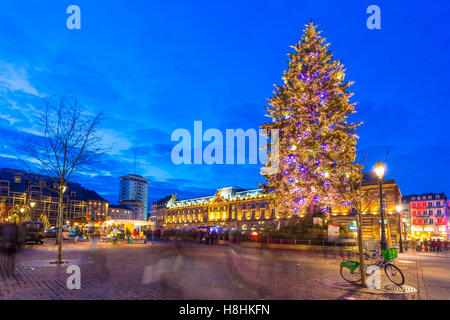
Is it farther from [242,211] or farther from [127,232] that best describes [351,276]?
[242,211]

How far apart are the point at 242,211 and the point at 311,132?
89.0 m

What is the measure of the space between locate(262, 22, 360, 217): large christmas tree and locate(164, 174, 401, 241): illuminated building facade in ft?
150

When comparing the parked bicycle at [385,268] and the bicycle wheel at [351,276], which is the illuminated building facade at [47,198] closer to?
the bicycle wheel at [351,276]

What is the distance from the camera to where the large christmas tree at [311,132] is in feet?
90.5

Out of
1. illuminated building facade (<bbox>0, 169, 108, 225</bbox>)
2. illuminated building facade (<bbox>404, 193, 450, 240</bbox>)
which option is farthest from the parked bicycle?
illuminated building facade (<bbox>404, 193, 450, 240</bbox>)

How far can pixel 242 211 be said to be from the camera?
11581 centimetres

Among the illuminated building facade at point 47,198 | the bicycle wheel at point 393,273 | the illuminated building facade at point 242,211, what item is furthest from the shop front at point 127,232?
the illuminated building facade at point 242,211

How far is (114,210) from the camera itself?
177m

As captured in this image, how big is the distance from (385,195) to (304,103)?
165 feet

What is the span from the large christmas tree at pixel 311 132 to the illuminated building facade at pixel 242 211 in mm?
45770

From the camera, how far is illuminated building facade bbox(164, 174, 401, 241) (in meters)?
69.7

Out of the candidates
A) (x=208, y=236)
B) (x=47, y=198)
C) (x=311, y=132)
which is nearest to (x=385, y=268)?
(x=311, y=132)

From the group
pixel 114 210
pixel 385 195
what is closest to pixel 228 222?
pixel 385 195
